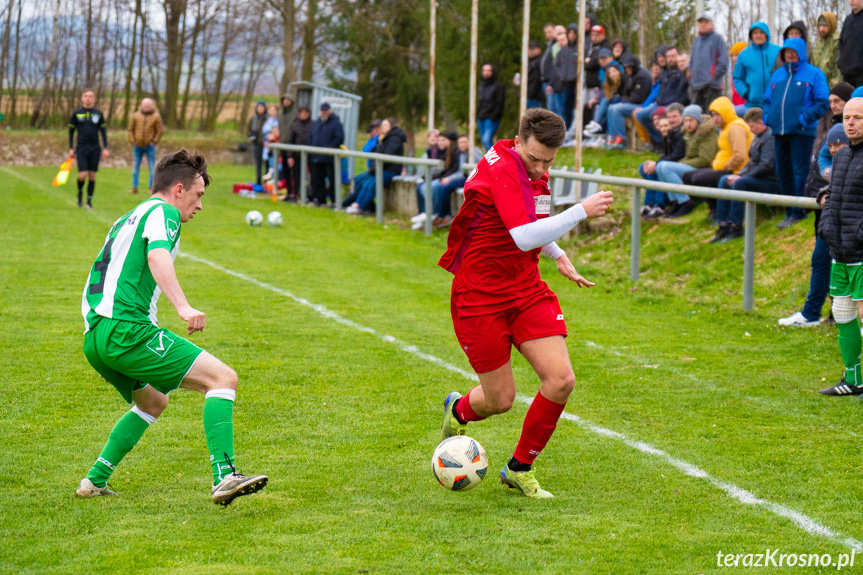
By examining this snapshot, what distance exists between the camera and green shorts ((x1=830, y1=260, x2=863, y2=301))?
697 cm

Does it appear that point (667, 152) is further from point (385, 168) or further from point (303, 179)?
point (303, 179)

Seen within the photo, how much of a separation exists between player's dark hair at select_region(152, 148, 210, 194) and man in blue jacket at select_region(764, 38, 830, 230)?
831 cm

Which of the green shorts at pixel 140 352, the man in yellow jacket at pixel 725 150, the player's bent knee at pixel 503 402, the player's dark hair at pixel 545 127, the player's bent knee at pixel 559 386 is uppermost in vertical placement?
the man in yellow jacket at pixel 725 150

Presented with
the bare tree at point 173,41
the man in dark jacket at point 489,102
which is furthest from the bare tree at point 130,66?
the man in dark jacket at point 489,102

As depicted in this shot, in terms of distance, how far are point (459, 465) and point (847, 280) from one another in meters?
3.63

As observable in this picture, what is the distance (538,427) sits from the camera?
5.05 metres

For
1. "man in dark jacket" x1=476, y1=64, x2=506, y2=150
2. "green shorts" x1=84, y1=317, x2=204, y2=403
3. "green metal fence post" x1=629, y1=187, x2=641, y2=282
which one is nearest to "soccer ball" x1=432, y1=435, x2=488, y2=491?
"green shorts" x1=84, y1=317, x2=204, y2=403

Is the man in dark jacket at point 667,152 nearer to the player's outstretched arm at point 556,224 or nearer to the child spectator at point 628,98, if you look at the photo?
the child spectator at point 628,98

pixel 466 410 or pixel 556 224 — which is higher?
pixel 556 224

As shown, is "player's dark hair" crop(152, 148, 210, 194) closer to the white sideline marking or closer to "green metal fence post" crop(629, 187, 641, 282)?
the white sideline marking

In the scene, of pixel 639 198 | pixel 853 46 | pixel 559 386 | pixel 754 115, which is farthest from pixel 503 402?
pixel 754 115

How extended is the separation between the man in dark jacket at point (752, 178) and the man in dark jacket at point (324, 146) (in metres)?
10.1

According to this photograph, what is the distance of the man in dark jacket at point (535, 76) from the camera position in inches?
748

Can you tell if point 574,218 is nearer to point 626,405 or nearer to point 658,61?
point 626,405
